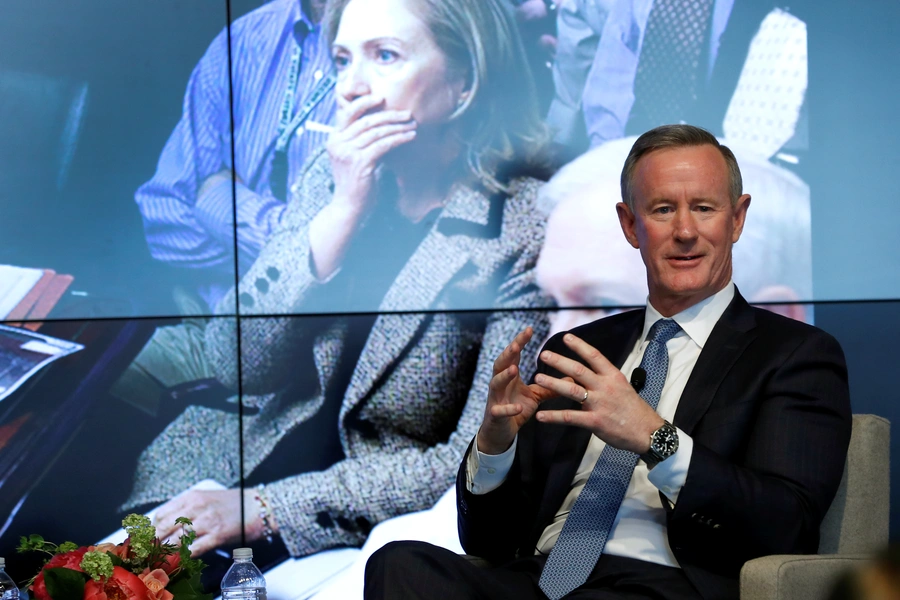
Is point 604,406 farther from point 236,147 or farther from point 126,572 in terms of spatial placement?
point 236,147

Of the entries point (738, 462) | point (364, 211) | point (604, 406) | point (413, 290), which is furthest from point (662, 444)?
point (364, 211)

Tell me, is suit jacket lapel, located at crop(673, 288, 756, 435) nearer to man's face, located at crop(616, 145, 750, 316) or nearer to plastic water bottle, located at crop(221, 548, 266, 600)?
man's face, located at crop(616, 145, 750, 316)

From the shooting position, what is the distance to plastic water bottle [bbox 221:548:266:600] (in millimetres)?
2936

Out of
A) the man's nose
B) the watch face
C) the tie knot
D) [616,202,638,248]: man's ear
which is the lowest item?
the watch face

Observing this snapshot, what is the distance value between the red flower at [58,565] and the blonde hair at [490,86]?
1783mm

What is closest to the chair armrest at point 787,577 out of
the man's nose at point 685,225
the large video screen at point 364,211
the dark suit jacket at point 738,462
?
the dark suit jacket at point 738,462

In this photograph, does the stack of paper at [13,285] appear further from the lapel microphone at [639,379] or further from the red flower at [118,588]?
the lapel microphone at [639,379]

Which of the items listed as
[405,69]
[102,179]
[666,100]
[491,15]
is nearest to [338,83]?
[405,69]

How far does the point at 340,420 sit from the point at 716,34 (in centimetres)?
177

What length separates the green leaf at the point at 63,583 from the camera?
1681 mm

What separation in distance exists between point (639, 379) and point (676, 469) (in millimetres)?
323

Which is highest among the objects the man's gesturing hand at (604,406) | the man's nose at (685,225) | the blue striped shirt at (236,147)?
the blue striped shirt at (236,147)

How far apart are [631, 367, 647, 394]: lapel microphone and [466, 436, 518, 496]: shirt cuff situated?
0.90 ft

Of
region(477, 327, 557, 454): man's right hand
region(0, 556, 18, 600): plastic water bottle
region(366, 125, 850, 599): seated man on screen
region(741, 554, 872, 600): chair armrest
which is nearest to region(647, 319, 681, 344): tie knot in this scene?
region(366, 125, 850, 599): seated man on screen
